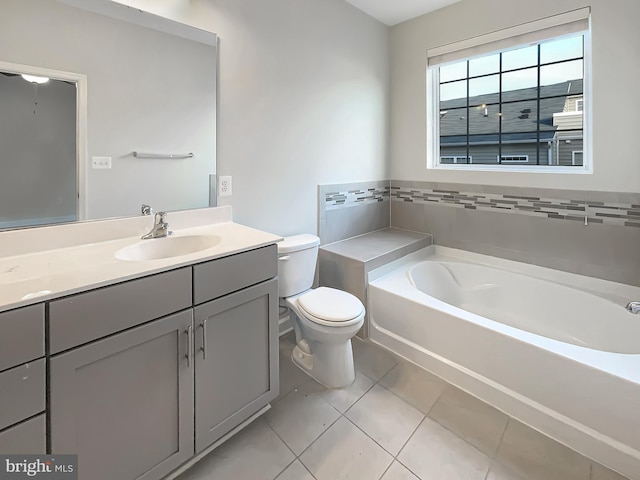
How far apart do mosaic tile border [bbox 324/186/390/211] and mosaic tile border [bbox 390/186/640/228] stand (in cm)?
20

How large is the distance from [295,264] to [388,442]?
1068 mm

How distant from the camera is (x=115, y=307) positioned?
1.08 meters

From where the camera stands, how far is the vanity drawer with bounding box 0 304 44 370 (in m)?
0.89

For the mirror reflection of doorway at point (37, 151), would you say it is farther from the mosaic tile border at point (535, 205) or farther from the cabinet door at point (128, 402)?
the mosaic tile border at point (535, 205)

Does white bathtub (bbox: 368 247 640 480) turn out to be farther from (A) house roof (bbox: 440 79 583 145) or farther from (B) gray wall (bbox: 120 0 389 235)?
(A) house roof (bbox: 440 79 583 145)

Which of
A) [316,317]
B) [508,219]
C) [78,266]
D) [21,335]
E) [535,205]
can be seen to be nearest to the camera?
[21,335]

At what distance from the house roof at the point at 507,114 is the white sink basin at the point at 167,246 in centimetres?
236

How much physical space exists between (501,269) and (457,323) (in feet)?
3.24

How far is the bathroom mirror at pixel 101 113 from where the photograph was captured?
4.39ft

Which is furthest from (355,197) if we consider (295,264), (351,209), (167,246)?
(167,246)

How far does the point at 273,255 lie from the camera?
5.22 feet

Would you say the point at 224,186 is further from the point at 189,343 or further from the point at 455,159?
the point at 455,159

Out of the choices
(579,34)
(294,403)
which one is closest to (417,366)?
(294,403)

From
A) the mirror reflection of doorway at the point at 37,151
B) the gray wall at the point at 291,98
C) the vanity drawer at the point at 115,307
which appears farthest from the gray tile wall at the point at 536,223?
the mirror reflection of doorway at the point at 37,151
